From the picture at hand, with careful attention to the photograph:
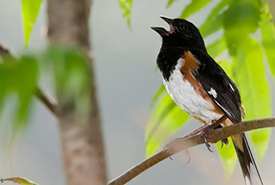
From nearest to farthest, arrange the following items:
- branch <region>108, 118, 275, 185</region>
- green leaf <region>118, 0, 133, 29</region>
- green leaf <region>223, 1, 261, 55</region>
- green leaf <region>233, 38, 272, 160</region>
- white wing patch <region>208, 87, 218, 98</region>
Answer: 1. branch <region>108, 118, 275, 185</region>
2. green leaf <region>118, 0, 133, 29</region>
3. green leaf <region>223, 1, 261, 55</region>
4. green leaf <region>233, 38, 272, 160</region>
5. white wing patch <region>208, 87, 218, 98</region>

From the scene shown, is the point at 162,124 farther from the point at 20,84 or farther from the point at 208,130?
the point at 20,84

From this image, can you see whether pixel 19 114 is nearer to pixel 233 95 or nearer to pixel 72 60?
pixel 72 60

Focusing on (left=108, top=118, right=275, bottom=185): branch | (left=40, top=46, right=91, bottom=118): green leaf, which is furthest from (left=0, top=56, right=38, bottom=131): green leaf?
(left=108, top=118, right=275, bottom=185): branch

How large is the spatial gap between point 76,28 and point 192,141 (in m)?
0.97

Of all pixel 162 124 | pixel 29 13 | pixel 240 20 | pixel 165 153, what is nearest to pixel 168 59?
pixel 162 124

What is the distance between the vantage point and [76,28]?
486mm

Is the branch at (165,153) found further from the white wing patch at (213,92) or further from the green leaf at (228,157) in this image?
the white wing patch at (213,92)

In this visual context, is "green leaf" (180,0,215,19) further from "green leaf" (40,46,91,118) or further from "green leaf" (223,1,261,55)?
"green leaf" (40,46,91,118)

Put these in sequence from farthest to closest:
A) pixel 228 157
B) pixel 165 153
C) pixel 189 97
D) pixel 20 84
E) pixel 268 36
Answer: pixel 189 97
pixel 228 157
pixel 268 36
pixel 165 153
pixel 20 84

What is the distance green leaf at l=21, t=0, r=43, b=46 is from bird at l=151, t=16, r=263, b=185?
2.39 ft

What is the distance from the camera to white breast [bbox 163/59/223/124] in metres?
1.69

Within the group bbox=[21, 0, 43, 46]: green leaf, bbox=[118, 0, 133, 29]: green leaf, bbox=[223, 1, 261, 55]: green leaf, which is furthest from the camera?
bbox=[223, 1, 261, 55]: green leaf

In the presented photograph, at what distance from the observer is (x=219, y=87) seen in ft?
5.75

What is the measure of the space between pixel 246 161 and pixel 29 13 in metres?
0.99
